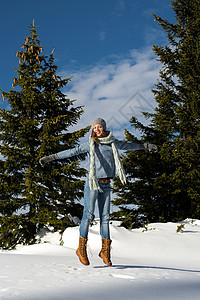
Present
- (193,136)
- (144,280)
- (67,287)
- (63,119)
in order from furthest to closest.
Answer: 1. (193,136)
2. (63,119)
3. (144,280)
4. (67,287)

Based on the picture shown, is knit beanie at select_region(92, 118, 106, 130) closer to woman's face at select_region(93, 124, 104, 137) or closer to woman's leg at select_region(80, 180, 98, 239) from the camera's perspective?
woman's face at select_region(93, 124, 104, 137)

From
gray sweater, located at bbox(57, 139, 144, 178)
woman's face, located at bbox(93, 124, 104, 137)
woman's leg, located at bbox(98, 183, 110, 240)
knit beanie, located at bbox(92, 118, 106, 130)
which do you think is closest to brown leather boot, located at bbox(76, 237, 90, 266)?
woman's leg, located at bbox(98, 183, 110, 240)

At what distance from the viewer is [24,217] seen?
9906 mm

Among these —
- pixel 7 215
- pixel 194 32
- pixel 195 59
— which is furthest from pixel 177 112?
pixel 7 215

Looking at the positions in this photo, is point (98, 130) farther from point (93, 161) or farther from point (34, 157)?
point (34, 157)

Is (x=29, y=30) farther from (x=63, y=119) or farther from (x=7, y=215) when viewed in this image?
(x=7, y=215)

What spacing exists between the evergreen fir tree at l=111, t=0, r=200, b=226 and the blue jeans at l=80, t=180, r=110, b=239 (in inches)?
280

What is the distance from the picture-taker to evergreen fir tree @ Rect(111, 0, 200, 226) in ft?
36.6

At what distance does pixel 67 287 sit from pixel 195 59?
39.3ft

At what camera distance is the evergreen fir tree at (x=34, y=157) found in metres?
9.51

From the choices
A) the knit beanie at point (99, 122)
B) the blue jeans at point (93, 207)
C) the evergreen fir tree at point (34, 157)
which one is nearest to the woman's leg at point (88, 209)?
the blue jeans at point (93, 207)

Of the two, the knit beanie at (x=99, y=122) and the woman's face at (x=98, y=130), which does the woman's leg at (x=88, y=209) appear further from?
the knit beanie at (x=99, y=122)

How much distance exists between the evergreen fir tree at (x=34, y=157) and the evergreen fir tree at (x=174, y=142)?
10.2 ft

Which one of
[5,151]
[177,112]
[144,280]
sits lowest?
[144,280]
